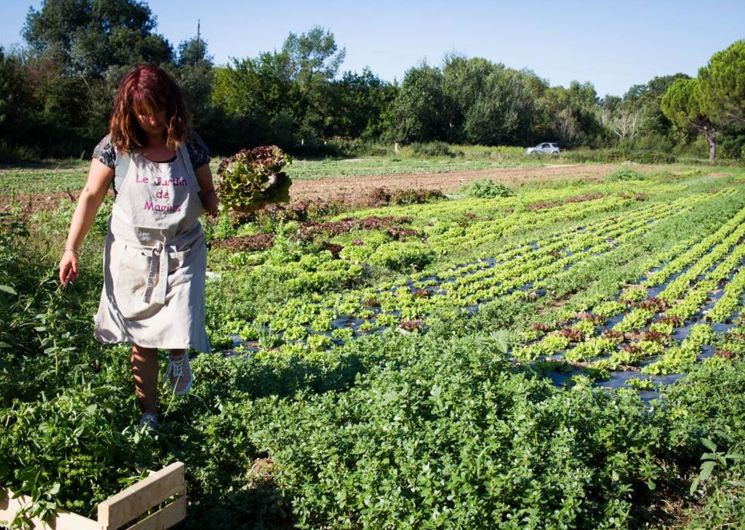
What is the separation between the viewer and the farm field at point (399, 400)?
2996 millimetres

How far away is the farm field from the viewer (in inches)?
118

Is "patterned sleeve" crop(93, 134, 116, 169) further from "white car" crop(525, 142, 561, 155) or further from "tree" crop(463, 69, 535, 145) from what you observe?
"tree" crop(463, 69, 535, 145)

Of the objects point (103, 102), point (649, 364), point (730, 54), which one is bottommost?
point (649, 364)

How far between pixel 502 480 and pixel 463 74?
58068 millimetres

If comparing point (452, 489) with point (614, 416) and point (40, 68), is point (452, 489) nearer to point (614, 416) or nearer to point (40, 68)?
point (614, 416)

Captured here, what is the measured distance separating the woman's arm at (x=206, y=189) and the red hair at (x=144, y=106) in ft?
0.82

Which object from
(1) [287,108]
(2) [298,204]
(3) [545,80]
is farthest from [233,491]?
(3) [545,80]

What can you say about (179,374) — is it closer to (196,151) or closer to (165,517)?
(165,517)

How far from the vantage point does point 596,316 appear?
7.24 meters

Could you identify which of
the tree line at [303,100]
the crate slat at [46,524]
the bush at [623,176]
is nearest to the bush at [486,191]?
the bush at [623,176]

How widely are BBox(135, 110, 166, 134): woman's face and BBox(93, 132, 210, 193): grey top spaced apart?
0.18 m

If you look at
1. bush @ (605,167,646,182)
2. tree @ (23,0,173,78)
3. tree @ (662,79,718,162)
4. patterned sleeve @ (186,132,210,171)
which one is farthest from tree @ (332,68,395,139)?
patterned sleeve @ (186,132,210,171)

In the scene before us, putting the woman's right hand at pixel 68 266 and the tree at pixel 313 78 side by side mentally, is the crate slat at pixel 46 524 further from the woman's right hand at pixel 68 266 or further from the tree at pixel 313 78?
the tree at pixel 313 78

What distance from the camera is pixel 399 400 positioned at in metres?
3.53
